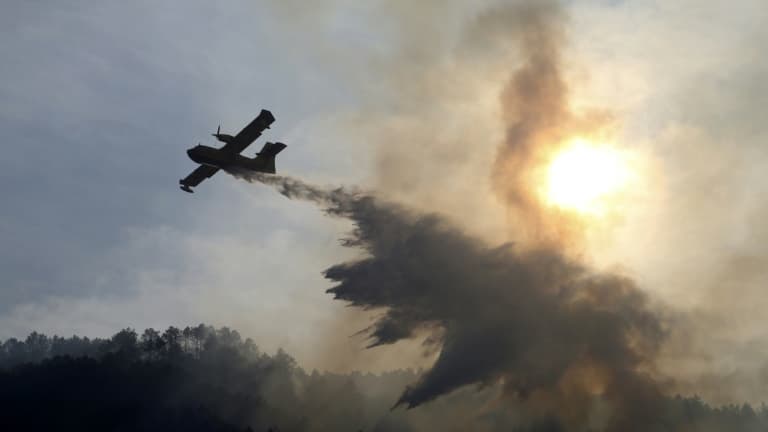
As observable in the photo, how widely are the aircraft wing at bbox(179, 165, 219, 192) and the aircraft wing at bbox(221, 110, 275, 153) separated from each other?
4408 millimetres

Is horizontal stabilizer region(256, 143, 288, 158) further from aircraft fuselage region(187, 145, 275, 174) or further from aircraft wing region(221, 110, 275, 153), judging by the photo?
aircraft wing region(221, 110, 275, 153)

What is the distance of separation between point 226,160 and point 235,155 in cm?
→ 112

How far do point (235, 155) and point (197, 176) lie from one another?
639 centimetres

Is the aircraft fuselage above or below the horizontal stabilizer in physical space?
below

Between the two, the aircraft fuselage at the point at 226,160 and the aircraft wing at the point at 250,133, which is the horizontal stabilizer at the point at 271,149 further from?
the aircraft wing at the point at 250,133

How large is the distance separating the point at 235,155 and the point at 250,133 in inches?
144

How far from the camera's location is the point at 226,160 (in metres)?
76.2

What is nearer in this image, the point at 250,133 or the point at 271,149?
the point at 250,133

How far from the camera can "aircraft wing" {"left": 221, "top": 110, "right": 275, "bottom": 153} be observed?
7325 cm

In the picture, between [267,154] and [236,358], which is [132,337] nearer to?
[236,358]

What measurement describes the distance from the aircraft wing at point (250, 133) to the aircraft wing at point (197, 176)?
4408 mm

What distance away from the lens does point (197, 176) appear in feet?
263

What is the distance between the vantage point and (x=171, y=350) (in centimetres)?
14425

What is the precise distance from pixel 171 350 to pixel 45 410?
40.5 metres
